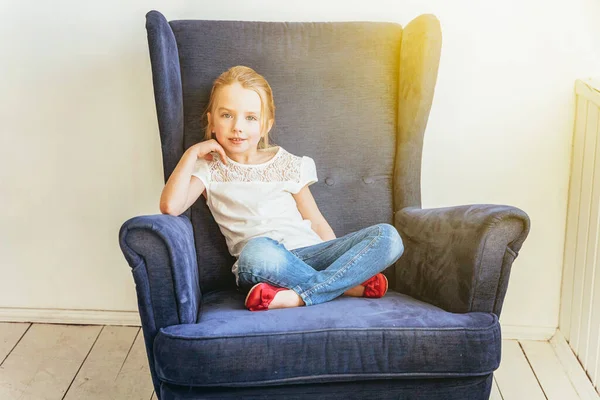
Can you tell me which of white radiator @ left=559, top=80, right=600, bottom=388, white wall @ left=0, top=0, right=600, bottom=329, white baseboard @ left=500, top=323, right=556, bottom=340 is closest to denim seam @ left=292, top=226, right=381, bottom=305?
white wall @ left=0, top=0, right=600, bottom=329

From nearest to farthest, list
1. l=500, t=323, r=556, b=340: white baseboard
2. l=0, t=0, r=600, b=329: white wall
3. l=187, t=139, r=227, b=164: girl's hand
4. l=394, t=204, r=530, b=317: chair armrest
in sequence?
l=394, t=204, r=530, b=317: chair armrest, l=187, t=139, r=227, b=164: girl's hand, l=0, t=0, r=600, b=329: white wall, l=500, t=323, r=556, b=340: white baseboard

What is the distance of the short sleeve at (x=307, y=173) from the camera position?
2115 mm

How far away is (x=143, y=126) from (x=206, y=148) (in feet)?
1.60

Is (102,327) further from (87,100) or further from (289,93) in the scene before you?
(289,93)

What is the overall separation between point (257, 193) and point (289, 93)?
0.32m

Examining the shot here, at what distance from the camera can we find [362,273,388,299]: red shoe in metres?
1.91

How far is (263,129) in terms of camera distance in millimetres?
2105

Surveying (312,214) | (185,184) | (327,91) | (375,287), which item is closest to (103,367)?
(185,184)

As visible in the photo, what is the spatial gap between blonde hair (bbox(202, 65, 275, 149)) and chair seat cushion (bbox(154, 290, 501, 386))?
615 mm

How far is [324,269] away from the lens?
1.95 metres

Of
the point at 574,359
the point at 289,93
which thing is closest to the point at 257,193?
the point at 289,93

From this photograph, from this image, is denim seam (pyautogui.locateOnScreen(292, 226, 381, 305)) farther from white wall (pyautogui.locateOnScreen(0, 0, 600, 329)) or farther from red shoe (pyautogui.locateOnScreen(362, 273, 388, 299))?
white wall (pyautogui.locateOnScreen(0, 0, 600, 329))

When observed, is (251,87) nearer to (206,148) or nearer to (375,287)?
(206,148)

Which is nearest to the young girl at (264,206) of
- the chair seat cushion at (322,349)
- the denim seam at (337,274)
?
the denim seam at (337,274)
